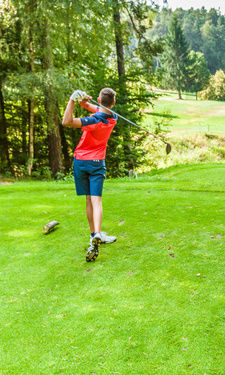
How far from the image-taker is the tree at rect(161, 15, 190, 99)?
65250mm

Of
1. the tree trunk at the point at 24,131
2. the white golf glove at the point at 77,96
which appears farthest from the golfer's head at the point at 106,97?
the tree trunk at the point at 24,131

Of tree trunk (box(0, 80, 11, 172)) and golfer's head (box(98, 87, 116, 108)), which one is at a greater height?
golfer's head (box(98, 87, 116, 108))

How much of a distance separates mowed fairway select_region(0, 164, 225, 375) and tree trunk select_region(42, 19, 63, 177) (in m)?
8.16

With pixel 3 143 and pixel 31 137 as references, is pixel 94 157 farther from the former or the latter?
pixel 3 143

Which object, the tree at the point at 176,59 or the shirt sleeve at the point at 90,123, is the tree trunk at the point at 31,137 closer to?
the shirt sleeve at the point at 90,123

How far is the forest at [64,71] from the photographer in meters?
11.4

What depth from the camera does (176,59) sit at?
219 ft

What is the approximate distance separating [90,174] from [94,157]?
0.19 m

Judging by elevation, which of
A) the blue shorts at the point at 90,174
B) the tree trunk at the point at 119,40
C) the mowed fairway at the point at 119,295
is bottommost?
the mowed fairway at the point at 119,295

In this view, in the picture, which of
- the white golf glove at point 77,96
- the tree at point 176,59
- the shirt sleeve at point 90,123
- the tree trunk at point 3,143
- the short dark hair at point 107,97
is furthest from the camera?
the tree at point 176,59

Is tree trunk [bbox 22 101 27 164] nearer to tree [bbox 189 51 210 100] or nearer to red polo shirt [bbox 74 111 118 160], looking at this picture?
red polo shirt [bbox 74 111 118 160]

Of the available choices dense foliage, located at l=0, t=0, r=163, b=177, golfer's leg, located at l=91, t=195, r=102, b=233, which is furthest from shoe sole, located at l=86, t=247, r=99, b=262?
dense foliage, located at l=0, t=0, r=163, b=177

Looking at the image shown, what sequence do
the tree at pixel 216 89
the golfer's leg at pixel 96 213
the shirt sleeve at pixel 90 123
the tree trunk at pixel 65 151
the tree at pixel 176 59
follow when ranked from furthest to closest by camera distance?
the tree at pixel 176 59 < the tree at pixel 216 89 < the tree trunk at pixel 65 151 < the golfer's leg at pixel 96 213 < the shirt sleeve at pixel 90 123

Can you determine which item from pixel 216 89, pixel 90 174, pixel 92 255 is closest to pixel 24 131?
pixel 90 174
